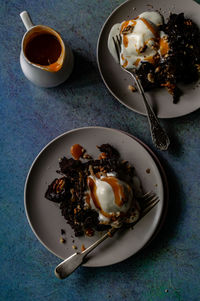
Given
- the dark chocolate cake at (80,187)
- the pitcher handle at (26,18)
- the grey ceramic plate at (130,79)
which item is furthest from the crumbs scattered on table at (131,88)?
the pitcher handle at (26,18)

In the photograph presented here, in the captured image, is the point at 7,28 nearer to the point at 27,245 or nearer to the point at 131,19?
the point at 131,19

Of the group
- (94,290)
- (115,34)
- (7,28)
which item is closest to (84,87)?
(115,34)

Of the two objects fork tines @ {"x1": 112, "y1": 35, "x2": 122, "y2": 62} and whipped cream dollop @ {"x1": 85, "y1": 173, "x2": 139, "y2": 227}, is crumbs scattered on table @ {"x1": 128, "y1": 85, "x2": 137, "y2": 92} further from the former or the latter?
whipped cream dollop @ {"x1": 85, "y1": 173, "x2": 139, "y2": 227}

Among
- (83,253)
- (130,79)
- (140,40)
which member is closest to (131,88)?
(130,79)

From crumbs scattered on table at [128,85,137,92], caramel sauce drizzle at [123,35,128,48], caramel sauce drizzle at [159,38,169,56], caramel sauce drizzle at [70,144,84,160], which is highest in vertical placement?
caramel sauce drizzle at [123,35,128,48]

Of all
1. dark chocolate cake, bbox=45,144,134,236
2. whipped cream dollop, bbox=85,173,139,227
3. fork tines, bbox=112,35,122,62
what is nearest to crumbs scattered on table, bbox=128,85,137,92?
fork tines, bbox=112,35,122,62

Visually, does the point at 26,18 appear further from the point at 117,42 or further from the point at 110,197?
the point at 110,197

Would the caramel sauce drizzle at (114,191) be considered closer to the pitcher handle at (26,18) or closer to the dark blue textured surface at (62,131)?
the dark blue textured surface at (62,131)

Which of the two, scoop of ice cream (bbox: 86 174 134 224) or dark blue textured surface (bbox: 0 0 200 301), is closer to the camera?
scoop of ice cream (bbox: 86 174 134 224)
